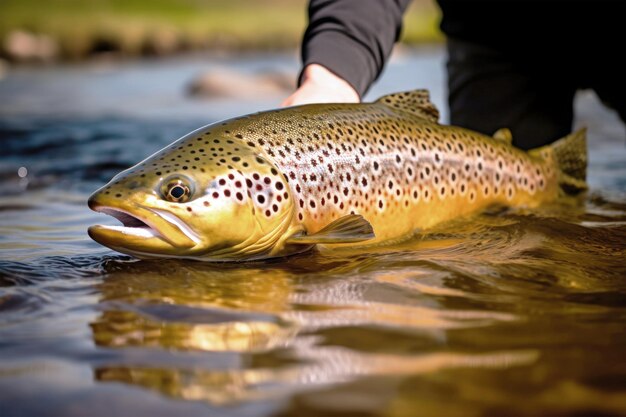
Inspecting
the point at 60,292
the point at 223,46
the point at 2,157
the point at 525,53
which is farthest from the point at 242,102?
the point at 223,46

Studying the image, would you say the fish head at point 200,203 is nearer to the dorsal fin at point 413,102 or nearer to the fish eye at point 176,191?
the fish eye at point 176,191

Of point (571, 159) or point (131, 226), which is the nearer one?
point (131, 226)

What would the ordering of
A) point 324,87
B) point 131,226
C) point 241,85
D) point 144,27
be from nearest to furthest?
point 131,226
point 324,87
point 241,85
point 144,27

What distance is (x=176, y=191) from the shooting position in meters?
2.59

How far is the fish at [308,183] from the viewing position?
8.50 feet

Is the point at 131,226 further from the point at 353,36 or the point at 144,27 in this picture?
the point at 144,27

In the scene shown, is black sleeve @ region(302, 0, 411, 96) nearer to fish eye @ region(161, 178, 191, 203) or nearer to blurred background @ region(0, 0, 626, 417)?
blurred background @ region(0, 0, 626, 417)

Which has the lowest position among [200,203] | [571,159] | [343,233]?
[343,233]

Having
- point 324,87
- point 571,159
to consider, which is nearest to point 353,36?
point 324,87

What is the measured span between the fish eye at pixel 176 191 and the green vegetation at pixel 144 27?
32.3 m

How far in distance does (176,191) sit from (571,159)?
2281 millimetres

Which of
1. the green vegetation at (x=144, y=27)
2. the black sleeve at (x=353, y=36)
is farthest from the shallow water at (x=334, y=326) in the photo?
the green vegetation at (x=144, y=27)

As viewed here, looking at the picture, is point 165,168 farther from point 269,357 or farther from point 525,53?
point 525,53

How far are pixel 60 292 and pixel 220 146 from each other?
2.62ft
